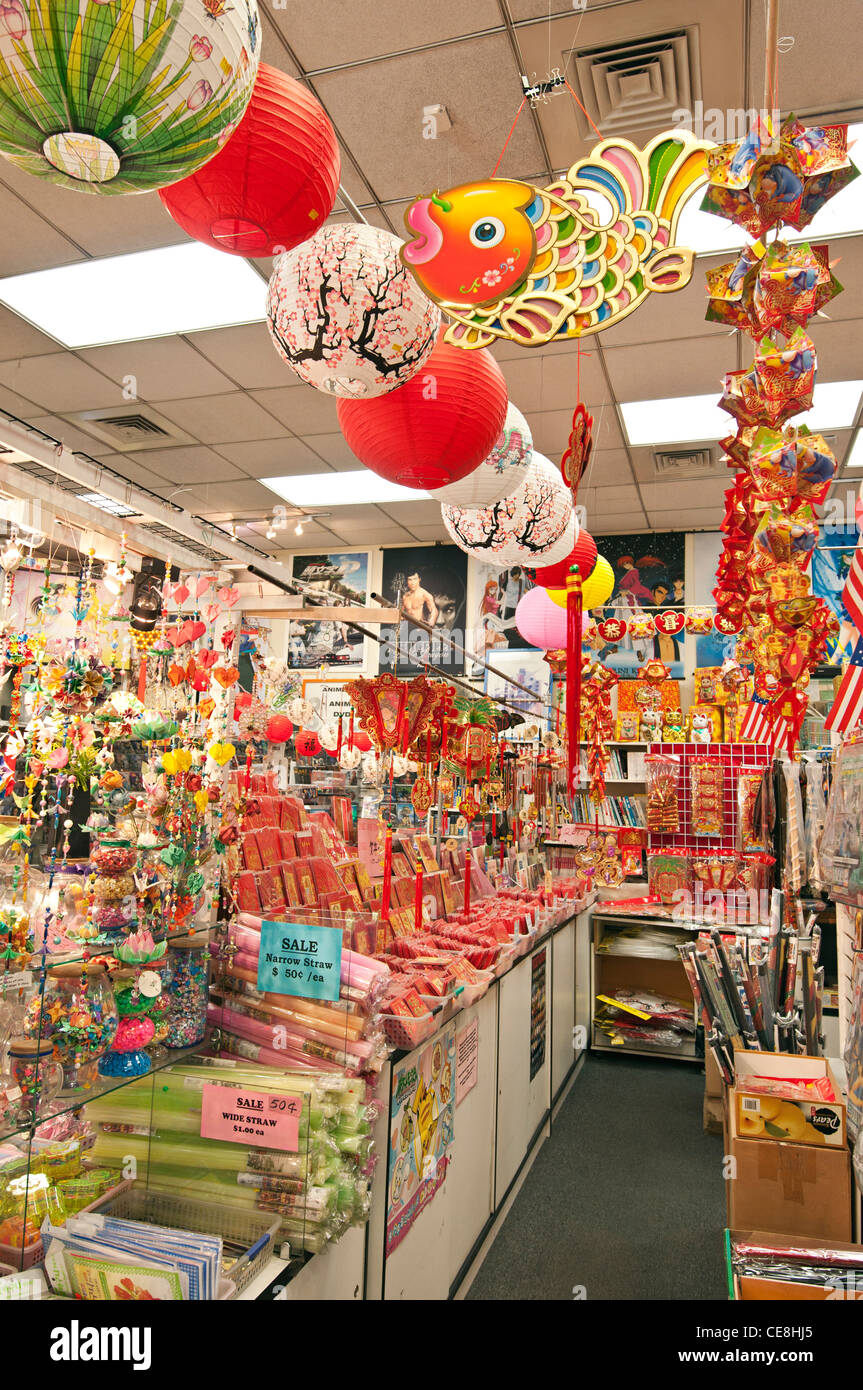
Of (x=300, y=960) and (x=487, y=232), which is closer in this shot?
(x=487, y=232)

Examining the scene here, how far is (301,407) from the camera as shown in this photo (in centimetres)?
505

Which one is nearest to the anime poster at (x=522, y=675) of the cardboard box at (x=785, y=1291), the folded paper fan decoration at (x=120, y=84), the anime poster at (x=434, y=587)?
the anime poster at (x=434, y=587)

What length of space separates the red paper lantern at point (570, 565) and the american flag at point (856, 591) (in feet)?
5.19

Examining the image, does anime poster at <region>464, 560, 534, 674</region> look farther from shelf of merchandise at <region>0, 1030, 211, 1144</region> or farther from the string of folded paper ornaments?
shelf of merchandise at <region>0, 1030, 211, 1144</region>

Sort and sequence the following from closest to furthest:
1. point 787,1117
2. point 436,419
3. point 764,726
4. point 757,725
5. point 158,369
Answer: point 436,419, point 787,1117, point 764,726, point 757,725, point 158,369

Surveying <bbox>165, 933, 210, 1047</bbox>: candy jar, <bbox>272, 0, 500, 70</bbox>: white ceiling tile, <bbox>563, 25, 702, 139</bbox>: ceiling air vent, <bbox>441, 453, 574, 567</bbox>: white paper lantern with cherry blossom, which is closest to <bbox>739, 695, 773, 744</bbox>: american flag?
<bbox>441, 453, 574, 567</bbox>: white paper lantern with cherry blossom

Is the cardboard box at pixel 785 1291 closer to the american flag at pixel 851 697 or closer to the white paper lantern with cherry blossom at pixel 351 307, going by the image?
the american flag at pixel 851 697

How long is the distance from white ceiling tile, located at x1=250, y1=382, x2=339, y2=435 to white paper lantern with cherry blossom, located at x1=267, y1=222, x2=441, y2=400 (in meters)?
3.22

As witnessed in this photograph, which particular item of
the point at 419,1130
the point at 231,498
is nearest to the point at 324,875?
the point at 419,1130

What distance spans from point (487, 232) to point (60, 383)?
4224 millimetres

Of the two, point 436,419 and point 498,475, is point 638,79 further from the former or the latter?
point 436,419

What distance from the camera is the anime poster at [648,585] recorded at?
23.5ft
